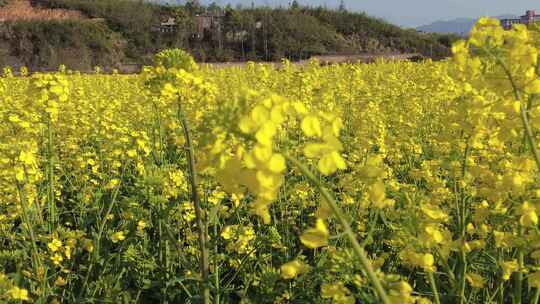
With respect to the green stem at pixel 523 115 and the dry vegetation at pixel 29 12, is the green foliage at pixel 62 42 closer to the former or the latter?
the dry vegetation at pixel 29 12

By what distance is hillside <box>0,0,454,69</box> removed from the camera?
2462 cm

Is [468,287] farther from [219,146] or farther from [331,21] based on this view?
[331,21]

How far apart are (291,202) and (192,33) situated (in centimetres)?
2604

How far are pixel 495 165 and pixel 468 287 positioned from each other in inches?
26.2

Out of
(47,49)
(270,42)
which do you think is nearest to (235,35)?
(270,42)

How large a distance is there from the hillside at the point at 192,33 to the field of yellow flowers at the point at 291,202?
20.4m

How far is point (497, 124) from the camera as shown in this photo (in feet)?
6.22

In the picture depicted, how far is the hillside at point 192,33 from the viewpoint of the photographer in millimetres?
24625

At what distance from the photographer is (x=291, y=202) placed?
346 centimetres

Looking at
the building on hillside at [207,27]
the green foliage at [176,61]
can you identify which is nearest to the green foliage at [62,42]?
the building on hillside at [207,27]

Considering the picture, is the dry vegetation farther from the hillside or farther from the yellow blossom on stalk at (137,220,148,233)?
the yellow blossom on stalk at (137,220,148,233)

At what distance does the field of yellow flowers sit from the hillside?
802 inches

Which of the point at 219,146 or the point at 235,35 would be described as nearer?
the point at 219,146

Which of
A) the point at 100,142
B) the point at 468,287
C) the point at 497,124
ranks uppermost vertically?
the point at 497,124
